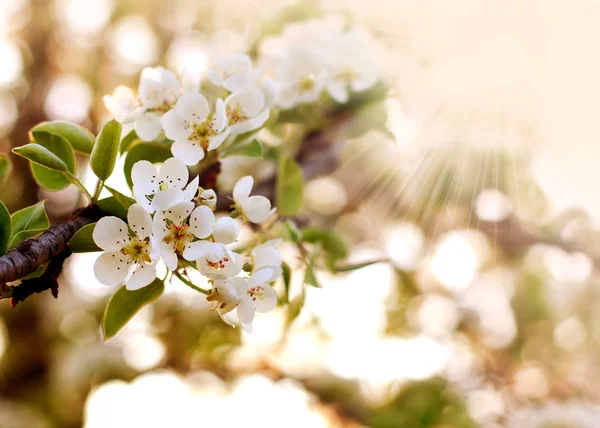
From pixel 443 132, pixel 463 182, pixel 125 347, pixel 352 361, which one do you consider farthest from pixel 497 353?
pixel 125 347

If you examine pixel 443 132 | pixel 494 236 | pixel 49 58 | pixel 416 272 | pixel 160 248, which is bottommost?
pixel 416 272

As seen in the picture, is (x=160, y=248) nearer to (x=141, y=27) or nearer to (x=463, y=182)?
(x=463, y=182)

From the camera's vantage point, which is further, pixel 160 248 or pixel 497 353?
pixel 497 353

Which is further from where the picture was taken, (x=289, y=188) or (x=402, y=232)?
(x=402, y=232)

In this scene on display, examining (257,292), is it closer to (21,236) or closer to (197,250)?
(197,250)

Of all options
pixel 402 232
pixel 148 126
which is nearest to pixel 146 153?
pixel 148 126

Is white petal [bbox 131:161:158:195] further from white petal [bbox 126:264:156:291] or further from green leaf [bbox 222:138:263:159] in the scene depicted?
green leaf [bbox 222:138:263:159]
